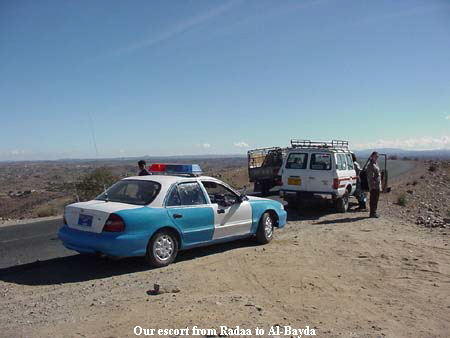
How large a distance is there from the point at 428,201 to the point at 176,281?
62.3 ft

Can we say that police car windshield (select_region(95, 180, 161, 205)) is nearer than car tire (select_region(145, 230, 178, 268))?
No

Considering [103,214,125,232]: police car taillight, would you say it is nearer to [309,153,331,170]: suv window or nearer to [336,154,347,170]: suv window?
[309,153,331,170]: suv window

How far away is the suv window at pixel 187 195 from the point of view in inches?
309

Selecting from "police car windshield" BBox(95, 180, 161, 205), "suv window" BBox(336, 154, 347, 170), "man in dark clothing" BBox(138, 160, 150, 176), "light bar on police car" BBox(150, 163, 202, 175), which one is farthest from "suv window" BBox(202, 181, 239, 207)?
"suv window" BBox(336, 154, 347, 170)

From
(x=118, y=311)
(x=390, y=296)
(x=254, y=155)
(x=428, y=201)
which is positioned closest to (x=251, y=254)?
(x=390, y=296)

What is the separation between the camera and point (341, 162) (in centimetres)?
1441

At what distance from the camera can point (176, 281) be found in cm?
673

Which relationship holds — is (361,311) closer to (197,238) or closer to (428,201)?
(197,238)

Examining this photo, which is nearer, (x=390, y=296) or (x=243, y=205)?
(x=390, y=296)

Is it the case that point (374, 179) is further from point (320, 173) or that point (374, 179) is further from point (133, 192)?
point (133, 192)

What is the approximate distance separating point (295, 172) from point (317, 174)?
694 millimetres

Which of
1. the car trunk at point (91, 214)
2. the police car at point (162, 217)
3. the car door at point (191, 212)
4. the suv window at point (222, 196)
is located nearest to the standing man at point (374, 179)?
the police car at point (162, 217)

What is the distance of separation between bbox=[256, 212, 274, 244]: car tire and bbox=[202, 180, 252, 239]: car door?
0.31m

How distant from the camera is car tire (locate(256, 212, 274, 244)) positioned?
9398 mm
